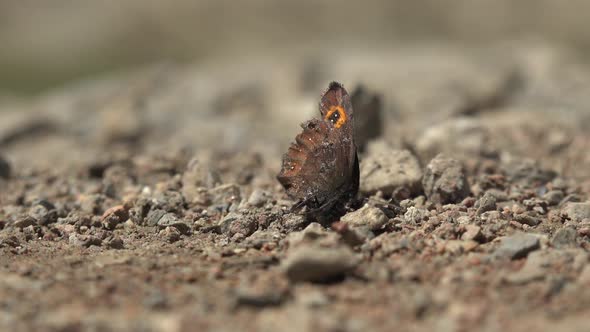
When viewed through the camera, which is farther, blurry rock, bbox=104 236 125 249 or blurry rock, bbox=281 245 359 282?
blurry rock, bbox=104 236 125 249

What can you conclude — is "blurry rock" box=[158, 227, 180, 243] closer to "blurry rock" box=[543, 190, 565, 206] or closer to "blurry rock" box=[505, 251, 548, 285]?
"blurry rock" box=[505, 251, 548, 285]

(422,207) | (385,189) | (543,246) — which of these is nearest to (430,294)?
(543,246)

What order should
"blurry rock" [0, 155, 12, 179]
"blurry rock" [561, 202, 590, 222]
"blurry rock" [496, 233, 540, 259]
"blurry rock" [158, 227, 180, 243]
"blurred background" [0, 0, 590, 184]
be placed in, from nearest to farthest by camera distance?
"blurry rock" [496, 233, 540, 259] → "blurry rock" [158, 227, 180, 243] → "blurry rock" [561, 202, 590, 222] → "blurry rock" [0, 155, 12, 179] → "blurred background" [0, 0, 590, 184]

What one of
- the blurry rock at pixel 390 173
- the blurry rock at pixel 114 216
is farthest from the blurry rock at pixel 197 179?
the blurry rock at pixel 390 173

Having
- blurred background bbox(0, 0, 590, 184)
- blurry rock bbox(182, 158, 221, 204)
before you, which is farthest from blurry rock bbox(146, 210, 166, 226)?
blurred background bbox(0, 0, 590, 184)

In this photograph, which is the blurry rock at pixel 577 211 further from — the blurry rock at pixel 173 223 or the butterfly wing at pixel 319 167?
the blurry rock at pixel 173 223

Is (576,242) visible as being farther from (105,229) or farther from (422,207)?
(105,229)

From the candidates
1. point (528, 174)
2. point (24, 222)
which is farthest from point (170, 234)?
point (528, 174)

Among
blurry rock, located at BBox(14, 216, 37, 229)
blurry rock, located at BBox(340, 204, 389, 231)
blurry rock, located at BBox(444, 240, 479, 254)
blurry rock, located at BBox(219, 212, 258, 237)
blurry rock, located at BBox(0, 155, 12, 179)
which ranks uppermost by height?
blurry rock, located at BBox(0, 155, 12, 179)
